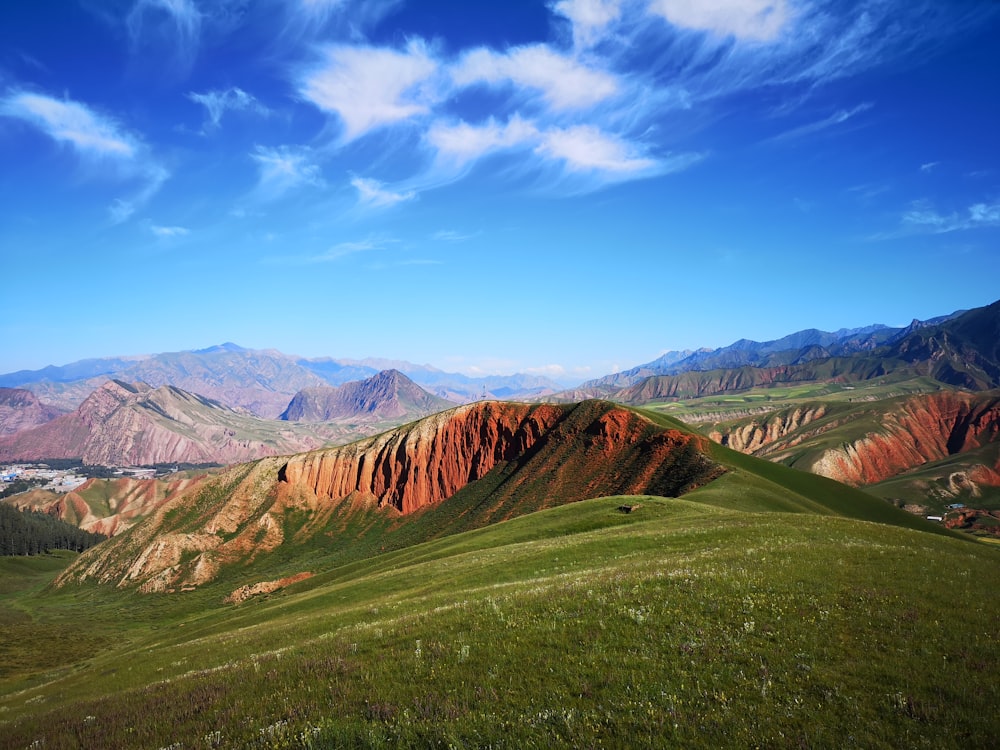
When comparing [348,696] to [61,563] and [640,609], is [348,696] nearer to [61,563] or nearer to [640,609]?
[640,609]

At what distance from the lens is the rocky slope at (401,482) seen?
102m

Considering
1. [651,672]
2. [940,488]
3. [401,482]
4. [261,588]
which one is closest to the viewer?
[651,672]

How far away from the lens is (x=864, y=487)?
613ft

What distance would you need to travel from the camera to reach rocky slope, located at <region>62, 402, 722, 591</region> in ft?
335

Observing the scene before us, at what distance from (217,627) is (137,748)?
170 ft

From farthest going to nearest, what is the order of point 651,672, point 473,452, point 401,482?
point 401,482, point 473,452, point 651,672

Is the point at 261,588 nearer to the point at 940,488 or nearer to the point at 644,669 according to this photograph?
the point at 644,669

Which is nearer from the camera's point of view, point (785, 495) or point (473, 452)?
point (785, 495)

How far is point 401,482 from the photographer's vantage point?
143 meters

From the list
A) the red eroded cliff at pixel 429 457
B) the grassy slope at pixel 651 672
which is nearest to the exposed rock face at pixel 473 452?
the red eroded cliff at pixel 429 457

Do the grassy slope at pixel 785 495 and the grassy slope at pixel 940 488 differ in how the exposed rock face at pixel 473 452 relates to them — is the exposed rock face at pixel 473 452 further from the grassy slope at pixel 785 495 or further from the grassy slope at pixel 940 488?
the grassy slope at pixel 940 488

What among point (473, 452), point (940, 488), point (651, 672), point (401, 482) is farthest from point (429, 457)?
point (940, 488)

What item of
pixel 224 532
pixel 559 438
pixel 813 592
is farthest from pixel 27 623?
pixel 813 592

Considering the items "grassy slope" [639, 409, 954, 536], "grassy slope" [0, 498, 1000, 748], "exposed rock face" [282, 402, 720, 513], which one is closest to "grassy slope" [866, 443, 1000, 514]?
"grassy slope" [639, 409, 954, 536]
